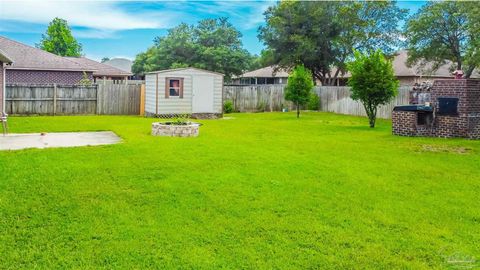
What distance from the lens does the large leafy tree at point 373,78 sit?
53.2 feet

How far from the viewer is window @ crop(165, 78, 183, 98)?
67.7 ft

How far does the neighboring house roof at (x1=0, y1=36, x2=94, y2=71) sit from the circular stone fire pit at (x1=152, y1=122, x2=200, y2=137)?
1503cm

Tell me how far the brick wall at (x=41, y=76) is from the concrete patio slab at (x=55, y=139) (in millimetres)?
13605

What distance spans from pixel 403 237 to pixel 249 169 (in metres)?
3.58

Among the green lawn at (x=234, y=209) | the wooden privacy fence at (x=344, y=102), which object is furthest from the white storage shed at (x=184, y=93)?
the green lawn at (x=234, y=209)

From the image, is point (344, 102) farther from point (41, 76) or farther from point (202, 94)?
point (41, 76)

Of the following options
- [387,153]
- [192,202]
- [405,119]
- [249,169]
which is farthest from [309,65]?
[192,202]

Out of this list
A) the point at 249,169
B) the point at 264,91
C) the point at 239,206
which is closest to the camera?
the point at 239,206

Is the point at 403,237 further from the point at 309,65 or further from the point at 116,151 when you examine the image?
the point at 309,65

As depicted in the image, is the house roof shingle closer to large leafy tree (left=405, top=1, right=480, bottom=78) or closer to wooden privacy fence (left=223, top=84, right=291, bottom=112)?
→ large leafy tree (left=405, top=1, right=480, bottom=78)

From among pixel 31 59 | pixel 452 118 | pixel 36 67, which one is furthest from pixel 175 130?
pixel 31 59

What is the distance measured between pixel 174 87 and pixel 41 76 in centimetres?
927

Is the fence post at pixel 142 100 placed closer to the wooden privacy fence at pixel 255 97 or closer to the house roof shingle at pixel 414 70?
the wooden privacy fence at pixel 255 97

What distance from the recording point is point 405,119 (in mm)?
14492
